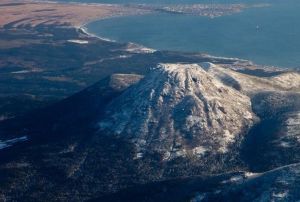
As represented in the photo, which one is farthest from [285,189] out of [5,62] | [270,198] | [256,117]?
[5,62]

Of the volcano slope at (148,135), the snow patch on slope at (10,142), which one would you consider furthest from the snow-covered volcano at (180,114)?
the snow patch on slope at (10,142)

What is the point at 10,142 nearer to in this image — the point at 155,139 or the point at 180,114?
the point at 155,139

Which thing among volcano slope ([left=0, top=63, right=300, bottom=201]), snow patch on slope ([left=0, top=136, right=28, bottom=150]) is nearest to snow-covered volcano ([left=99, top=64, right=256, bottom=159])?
volcano slope ([left=0, top=63, right=300, bottom=201])

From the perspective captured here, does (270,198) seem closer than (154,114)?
Yes

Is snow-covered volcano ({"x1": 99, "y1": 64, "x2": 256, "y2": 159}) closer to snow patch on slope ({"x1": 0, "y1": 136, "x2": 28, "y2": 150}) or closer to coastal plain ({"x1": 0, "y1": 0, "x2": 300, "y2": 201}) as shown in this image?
coastal plain ({"x1": 0, "y1": 0, "x2": 300, "y2": 201})

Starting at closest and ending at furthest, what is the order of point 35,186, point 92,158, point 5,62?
1. point 35,186
2. point 92,158
3. point 5,62

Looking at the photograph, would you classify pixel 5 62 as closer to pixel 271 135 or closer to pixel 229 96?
pixel 229 96

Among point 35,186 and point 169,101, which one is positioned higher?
point 169,101
